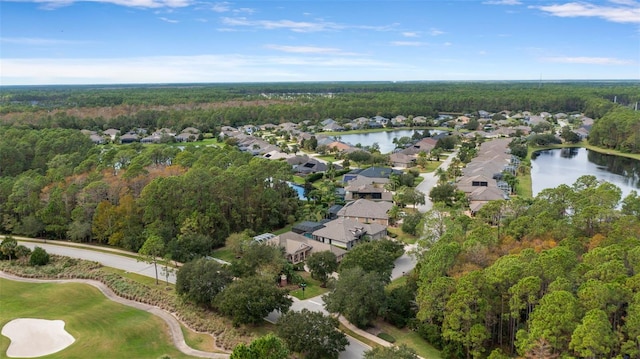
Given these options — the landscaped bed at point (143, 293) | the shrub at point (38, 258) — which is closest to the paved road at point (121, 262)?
the landscaped bed at point (143, 293)

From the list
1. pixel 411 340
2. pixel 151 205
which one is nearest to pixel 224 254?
pixel 151 205

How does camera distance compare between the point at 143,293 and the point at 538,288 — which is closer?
the point at 538,288

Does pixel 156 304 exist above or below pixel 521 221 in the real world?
below

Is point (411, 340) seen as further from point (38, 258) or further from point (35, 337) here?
point (38, 258)

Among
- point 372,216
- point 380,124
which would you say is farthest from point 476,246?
point 380,124

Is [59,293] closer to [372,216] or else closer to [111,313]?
[111,313]
